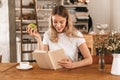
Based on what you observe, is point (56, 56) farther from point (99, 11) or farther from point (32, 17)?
point (99, 11)

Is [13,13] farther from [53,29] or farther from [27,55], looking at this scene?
[53,29]

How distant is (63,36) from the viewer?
8.25 ft

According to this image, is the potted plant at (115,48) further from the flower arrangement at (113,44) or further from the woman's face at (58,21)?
the woman's face at (58,21)

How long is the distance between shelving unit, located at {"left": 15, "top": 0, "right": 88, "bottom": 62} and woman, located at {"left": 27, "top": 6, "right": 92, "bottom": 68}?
2.52m

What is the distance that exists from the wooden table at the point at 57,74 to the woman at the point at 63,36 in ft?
0.77

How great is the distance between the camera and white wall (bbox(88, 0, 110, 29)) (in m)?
5.57

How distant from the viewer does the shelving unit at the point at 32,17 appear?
5.07 metres

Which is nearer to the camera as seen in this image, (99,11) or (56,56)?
(56,56)

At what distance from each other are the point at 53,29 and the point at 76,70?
0.53 m

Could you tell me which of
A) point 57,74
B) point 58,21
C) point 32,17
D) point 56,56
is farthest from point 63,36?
point 32,17

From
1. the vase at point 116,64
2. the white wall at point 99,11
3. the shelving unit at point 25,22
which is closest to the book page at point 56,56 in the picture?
the vase at point 116,64

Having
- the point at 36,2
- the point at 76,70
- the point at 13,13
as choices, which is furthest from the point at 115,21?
the point at 76,70

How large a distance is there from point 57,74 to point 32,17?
3.29m

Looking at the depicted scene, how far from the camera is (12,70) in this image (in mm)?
2182
